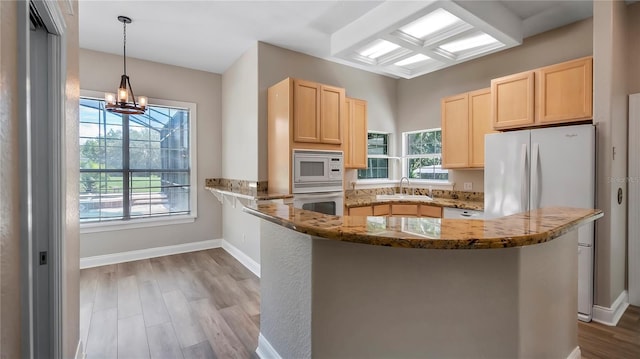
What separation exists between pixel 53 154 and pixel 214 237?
147 inches

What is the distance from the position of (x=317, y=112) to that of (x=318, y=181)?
2.68 feet

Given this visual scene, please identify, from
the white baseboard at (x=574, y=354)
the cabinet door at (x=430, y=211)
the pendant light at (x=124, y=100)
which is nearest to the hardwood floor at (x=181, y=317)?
the white baseboard at (x=574, y=354)

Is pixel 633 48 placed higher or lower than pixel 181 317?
higher

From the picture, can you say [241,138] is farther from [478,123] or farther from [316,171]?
[478,123]

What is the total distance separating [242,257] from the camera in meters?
4.21

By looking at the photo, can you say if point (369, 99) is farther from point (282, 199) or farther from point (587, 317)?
point (587, 317)

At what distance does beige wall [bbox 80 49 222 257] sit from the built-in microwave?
6.99 ft

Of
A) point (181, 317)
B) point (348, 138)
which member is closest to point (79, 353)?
point (181, 317)

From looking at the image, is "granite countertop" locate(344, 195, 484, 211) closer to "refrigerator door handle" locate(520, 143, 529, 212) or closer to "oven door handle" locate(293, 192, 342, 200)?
"oven door handle" locate(293, 192, 342, 200)

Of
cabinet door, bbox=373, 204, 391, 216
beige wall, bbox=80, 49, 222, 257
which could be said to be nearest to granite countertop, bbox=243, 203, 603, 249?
cabinet door, bbox=373, 204, 391, 216

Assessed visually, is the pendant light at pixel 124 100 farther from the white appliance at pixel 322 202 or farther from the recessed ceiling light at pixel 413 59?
the recessed ceiling light at pixel 413 59

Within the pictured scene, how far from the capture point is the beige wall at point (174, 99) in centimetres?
404

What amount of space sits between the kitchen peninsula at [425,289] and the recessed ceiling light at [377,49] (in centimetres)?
226

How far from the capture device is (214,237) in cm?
496
